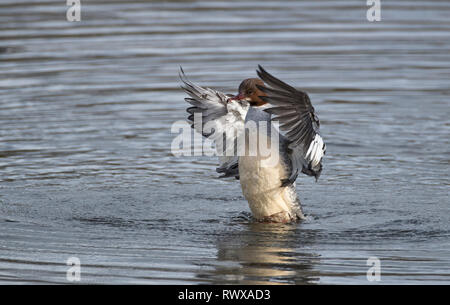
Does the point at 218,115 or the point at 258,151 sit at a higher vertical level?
the point at 218,115

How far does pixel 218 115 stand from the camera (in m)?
8.80

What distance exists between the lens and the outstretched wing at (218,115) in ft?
28.6

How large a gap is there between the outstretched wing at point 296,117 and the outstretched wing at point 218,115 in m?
0.62

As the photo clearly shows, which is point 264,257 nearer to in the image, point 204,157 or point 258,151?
point 258,151

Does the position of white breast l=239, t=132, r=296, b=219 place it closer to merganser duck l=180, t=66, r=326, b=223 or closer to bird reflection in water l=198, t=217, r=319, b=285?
merganser duck l=180, t=66, r=326, b=223

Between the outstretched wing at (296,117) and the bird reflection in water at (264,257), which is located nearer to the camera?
the bird reflection in water at (264,257)

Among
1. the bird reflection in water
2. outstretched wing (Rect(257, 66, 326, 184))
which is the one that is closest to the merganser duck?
outstretched wing (Rect(257, 66, 326, 184))

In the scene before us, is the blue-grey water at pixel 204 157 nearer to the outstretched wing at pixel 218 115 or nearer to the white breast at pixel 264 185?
the white breast at pixel 264 185

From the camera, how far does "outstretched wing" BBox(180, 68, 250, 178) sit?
873cm

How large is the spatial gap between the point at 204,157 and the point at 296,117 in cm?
360

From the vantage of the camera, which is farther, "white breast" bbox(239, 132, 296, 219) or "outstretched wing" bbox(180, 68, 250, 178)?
"outstretched wing" bbox(180, 68, 250, 178)

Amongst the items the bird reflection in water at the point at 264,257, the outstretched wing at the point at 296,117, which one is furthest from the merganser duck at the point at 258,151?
the bird reflection in water at the point at 264,257

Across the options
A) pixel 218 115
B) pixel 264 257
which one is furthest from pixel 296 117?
pixel 218 115

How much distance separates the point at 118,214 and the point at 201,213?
78 cm
